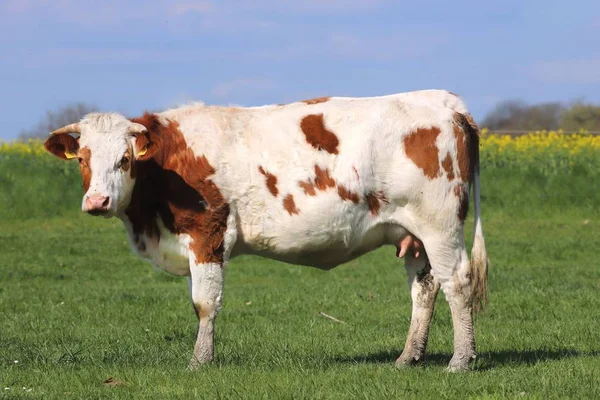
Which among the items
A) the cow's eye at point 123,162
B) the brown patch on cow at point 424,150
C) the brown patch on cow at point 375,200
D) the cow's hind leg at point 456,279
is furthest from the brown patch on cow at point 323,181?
the cow's eye at point 123,162

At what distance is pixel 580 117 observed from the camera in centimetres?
4575

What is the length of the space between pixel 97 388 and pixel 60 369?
38.0 inches

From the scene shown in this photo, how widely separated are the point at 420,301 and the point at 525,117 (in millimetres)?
41149

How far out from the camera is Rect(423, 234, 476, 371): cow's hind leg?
8.66 meters

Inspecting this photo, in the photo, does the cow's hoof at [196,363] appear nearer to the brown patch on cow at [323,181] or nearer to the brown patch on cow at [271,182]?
the brown patch on cow at [271,182]

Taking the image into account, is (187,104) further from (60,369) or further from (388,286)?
(388,286)

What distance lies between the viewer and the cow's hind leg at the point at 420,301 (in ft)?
29.6

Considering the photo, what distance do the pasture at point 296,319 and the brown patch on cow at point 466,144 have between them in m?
1.50

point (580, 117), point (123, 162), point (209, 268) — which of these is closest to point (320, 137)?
point (209, 268)

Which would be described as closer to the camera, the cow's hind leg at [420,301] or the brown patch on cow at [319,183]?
the brown patch on cow at [319,183]

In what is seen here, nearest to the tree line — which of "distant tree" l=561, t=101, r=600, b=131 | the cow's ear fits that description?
"distant tree" l=561, t=101, r=600, b=131

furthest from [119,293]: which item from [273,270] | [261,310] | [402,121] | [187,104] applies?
[402,121]

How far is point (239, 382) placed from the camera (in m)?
7.25

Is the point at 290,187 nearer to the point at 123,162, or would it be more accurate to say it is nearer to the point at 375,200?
the point at 375,200
